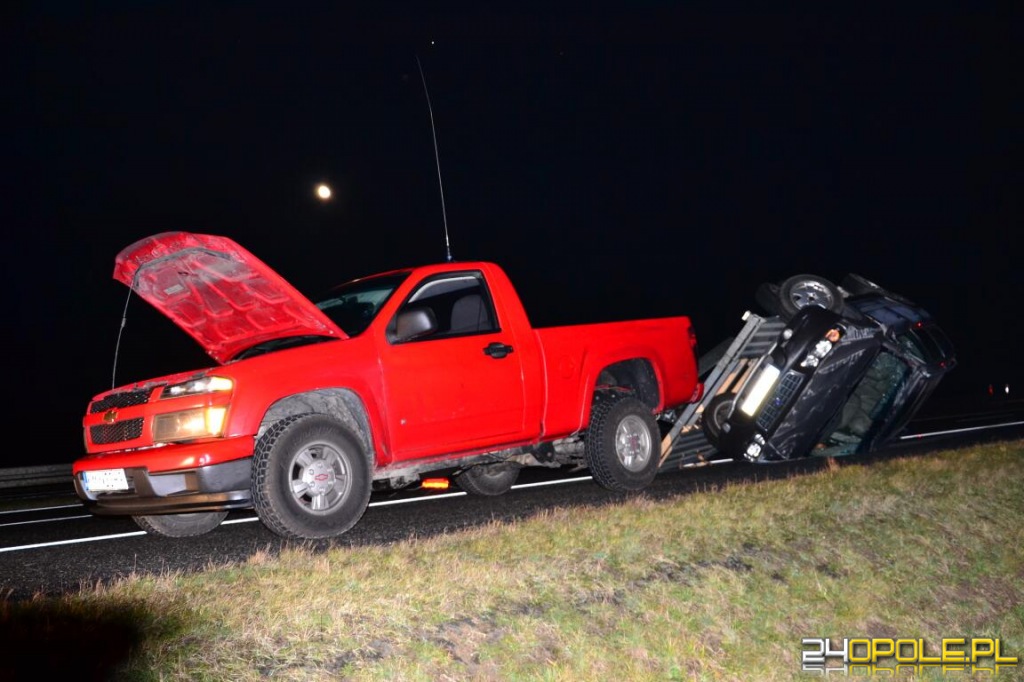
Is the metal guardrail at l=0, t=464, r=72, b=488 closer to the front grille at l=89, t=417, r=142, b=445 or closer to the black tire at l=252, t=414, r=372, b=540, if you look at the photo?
the front grille at l=89, t=417, r=142, b=445

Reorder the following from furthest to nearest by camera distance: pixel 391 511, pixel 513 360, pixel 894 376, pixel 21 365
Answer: pixel 21 365, pixel 894 376, pixel 391 511, pixel 513 360

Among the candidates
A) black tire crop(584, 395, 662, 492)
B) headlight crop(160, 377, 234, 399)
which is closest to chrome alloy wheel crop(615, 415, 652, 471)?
black tire crop(584, 395, 662, 492)

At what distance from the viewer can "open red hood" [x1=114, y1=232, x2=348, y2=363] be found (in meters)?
6.25

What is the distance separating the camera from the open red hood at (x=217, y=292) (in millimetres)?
6246

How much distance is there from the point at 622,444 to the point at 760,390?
80.4 inches

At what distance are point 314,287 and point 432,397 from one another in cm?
3652

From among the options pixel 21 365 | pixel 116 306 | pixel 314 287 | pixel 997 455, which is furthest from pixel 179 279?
pixel 314 287

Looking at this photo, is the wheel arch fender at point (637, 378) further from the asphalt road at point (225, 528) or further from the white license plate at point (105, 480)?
the white license plate at point (105, 480)

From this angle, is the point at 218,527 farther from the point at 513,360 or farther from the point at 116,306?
the point at 116,306

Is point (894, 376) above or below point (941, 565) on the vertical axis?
above

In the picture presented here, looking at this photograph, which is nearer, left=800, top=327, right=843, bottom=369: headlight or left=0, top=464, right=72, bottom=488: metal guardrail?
left=800, top=327, right=843, bottom=369: headlight

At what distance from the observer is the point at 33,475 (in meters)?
14.2

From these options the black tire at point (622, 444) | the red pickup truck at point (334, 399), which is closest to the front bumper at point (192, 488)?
the red pickup truck at point (334, 399)

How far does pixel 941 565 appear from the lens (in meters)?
7.44
